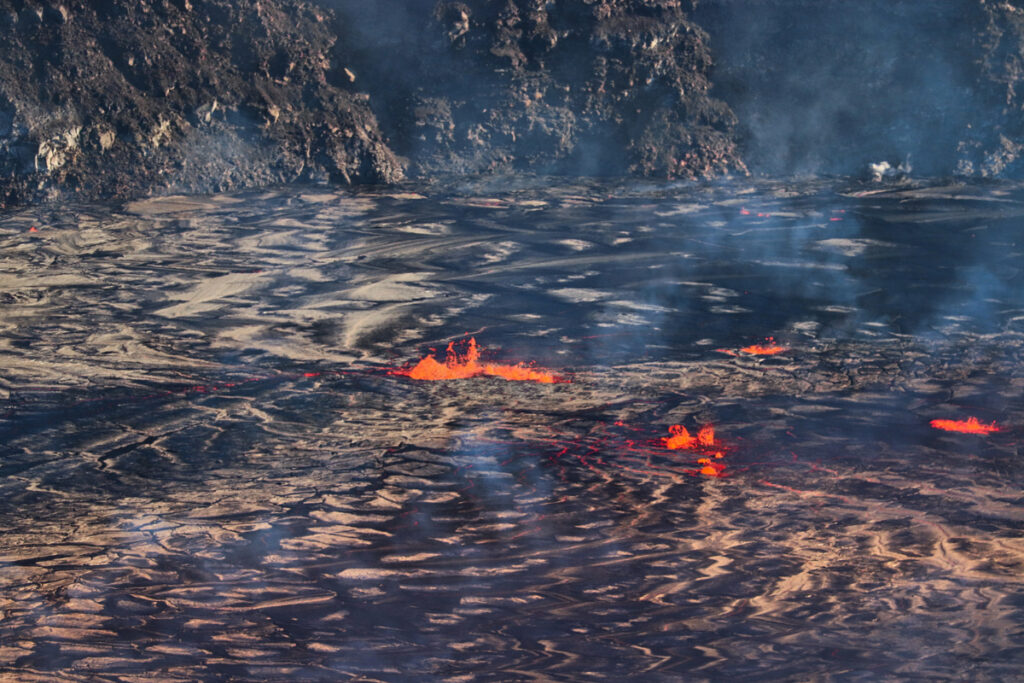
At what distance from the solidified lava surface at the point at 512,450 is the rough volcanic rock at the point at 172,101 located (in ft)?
5.97

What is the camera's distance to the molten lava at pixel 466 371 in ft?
31.5

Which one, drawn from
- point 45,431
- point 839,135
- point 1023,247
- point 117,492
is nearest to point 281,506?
point 117,492

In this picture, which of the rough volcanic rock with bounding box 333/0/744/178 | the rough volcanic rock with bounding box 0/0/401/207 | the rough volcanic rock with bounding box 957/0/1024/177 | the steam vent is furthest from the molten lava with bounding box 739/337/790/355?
the rough volcanic rock with bounding box 957/0/1024/177

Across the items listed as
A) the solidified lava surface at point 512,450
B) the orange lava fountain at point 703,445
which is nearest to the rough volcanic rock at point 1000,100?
the solidified lava surface at point 512,450

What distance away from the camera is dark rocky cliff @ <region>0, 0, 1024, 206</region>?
16.5 m

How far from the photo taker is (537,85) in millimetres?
17922

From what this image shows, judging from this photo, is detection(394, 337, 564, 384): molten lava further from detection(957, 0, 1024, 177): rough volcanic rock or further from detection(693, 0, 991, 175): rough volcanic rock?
detection(957, 0, 1024, 177): rough volcanic rock

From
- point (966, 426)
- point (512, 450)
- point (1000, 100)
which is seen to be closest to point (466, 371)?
point (512, 450)

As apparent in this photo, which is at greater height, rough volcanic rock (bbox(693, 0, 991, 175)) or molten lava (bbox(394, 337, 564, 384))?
rough volcanic rock (bbox(693, 0, 991, 175))

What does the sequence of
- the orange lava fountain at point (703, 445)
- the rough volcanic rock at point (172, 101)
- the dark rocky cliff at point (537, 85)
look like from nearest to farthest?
the orange lava fountain at point (703, 445) → the rough volcanic rock at point (172, 101) → the dark rocky cliff at point (537, 85)

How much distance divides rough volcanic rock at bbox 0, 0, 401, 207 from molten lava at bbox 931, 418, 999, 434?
11.3m

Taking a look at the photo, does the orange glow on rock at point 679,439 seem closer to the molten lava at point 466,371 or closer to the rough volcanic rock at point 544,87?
the molten lava at point 466,371

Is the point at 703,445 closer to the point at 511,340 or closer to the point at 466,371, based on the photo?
the point at 466,371

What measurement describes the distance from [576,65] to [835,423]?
1171cm
